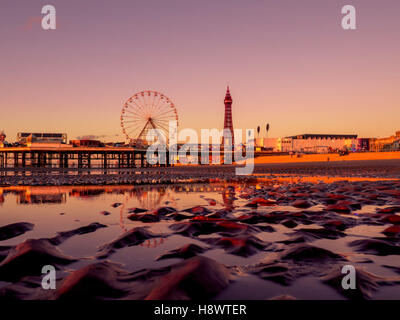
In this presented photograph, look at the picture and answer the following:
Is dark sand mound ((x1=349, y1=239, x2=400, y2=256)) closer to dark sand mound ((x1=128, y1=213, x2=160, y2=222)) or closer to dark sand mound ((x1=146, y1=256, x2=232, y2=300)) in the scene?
dark sand mound ((x1=146, y1=256, x2=232, y2=300))

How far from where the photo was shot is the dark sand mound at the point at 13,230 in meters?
3.59

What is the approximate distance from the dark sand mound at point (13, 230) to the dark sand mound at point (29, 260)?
1154 mm

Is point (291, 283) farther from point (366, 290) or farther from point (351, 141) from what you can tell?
point (351, 141)

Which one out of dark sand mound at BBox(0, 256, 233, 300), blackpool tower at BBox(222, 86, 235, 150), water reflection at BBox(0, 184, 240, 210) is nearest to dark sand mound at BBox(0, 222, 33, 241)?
dark sand mound at BBox(0, 256, 233, 300)

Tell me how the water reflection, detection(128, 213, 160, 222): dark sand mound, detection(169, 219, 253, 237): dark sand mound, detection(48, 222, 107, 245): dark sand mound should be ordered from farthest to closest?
the water reflection → detection(128, 213, 160, 222): dark sand mound → detection(169, 219, 253, 237): dark sand mound → detection(48, 222, 107, 245): dark sand mound

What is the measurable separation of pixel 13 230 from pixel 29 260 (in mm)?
1757

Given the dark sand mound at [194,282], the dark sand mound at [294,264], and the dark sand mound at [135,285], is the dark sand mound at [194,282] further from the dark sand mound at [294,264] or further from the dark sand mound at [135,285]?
the dark sand mound at [294,264]

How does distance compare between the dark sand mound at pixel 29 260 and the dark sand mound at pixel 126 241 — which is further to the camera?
the dark sand mound at pixel 126 241

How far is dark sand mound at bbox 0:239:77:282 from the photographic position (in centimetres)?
220

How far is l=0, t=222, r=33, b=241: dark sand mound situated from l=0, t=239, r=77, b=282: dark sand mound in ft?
3.78

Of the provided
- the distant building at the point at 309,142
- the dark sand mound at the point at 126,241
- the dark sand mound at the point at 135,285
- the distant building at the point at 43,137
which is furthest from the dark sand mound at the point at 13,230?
the distant building at the point at 309,142

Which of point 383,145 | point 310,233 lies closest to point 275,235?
point 310,233

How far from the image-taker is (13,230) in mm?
3793

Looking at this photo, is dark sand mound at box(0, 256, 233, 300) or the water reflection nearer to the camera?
dark sand mound at box(0, 256, 233, 300)
